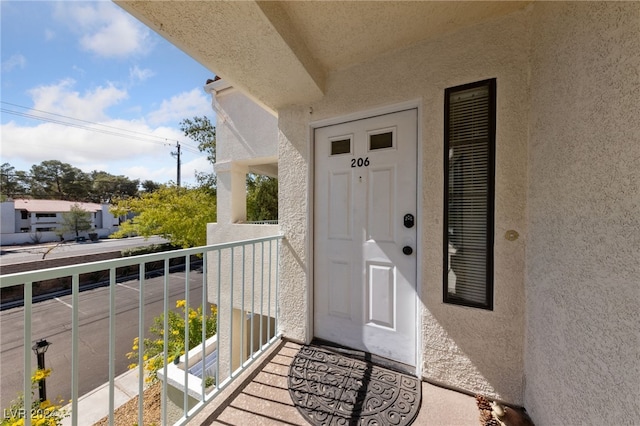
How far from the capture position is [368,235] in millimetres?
2180

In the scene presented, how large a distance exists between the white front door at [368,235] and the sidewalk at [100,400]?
Answer: 16.7 ft

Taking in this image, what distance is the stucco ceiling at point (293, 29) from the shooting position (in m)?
1.44

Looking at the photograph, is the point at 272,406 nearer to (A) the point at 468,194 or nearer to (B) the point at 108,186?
(A) the point at 468,194

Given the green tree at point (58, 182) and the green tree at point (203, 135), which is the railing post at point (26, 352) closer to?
the green tree at point (203, 135)

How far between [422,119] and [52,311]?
14139 mm

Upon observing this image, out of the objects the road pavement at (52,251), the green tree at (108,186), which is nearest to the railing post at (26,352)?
the road pavement at (52,251)

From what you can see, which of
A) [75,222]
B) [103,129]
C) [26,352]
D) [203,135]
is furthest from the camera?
[75,222]

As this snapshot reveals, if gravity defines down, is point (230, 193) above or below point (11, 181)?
below

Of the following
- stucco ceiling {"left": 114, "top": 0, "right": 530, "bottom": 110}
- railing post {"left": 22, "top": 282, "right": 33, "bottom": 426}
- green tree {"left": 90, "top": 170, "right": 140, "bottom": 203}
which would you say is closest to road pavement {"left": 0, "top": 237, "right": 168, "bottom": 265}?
green tree {"left": 90, "top": 170, "right": 140, "bottom": 203}

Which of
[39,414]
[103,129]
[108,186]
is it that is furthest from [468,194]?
[108,186]

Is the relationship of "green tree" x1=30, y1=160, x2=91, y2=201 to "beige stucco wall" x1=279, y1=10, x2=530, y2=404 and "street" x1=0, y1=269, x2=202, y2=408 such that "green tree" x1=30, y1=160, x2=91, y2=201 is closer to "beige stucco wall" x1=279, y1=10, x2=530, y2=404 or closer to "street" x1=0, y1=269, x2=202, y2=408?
"street" x1=0, y1=269, x2=202, y2=408

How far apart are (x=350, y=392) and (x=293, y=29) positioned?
2774 millimetres

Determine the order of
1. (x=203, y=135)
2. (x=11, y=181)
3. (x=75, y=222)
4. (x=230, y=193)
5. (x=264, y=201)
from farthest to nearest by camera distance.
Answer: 1. (x=11, y=181)
2. (x=75, y=222)
3. (x=203, y=135)
4. (x=264, y=201)
5. (x=230, y=193)

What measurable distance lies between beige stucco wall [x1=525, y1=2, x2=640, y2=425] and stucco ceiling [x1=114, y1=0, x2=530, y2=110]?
66 centimetres
